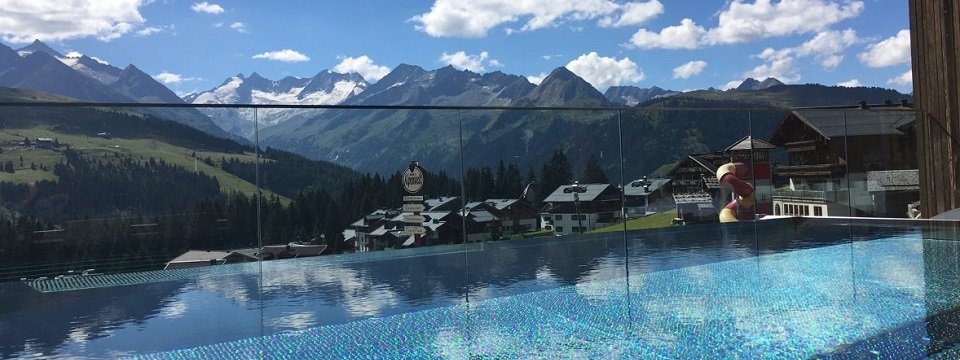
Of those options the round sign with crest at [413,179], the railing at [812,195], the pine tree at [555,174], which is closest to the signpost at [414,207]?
the round sign with crest at [413,179]

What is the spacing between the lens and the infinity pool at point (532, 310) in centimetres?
288

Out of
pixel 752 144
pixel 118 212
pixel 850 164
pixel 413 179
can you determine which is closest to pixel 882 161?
pixel 850 164

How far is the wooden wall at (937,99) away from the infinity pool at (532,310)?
2.74 m

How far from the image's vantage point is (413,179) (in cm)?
611

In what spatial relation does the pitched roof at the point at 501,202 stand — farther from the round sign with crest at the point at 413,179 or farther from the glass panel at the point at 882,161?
the glass panel at the point at 882,161

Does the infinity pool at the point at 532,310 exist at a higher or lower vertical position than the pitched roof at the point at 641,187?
lower

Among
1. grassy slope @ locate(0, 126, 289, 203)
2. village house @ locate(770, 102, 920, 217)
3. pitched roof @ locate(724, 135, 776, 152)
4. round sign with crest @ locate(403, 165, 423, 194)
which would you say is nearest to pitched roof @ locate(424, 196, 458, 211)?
round sign with crest @ locate(403, 165, 423, 194)

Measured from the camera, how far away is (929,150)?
25.3 feet

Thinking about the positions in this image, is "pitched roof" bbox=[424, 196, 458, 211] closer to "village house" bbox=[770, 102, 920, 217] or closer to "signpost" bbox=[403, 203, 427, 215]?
"signpost" bbox=[403, 203, 427, 215]

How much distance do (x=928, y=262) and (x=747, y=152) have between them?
3.07 m

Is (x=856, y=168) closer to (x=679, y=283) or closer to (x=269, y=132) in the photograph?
(x=679, y=283)

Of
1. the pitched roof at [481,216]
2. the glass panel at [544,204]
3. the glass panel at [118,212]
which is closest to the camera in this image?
the glass panel at [544,204]

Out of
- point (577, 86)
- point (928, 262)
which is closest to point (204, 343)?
point (928, 262)

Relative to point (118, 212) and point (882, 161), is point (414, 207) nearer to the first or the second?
point (118, 212)
